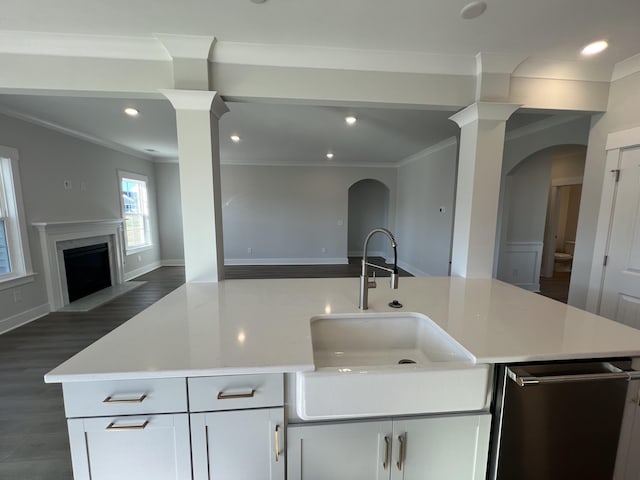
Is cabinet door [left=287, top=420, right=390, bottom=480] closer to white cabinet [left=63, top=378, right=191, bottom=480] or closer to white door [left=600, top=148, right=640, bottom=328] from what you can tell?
white cabinet [left=63, top=378, right=191, bottom=480]

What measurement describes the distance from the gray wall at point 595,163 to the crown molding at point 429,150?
196 cm

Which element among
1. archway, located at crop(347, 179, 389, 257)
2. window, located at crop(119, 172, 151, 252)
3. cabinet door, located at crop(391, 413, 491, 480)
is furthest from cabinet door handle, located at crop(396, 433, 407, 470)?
archway, located at crop(347, 179, 389, 257)

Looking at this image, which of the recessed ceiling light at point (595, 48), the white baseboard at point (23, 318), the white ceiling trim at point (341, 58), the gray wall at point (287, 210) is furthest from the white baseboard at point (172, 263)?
the recessed ceiling light at point (595, 48)

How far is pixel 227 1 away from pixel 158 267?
21.1 feet

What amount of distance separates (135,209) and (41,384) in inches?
174

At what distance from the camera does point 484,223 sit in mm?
2182

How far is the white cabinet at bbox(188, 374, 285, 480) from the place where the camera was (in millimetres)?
971

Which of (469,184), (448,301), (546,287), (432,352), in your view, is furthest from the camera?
(546,287)

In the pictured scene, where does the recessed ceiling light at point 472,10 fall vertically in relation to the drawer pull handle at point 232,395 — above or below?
above

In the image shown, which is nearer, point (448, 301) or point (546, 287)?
point (448, 301)

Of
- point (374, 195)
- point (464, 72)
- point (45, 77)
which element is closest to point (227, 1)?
point (45, 77)

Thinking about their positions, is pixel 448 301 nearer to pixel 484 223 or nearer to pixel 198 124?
Result: pixel 484 223

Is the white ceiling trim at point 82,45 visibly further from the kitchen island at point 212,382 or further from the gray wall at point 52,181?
the gray wall at point 52,181

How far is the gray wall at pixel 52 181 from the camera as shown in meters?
3.34
